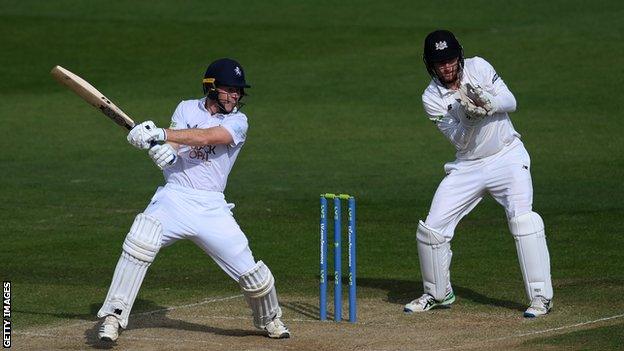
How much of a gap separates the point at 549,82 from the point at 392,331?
16.5m

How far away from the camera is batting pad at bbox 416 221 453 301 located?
35.7 ft

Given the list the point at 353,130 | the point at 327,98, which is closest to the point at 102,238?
the point at 353,130

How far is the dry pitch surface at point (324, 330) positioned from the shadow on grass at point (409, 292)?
0.66ft

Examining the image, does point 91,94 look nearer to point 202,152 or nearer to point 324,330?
point 202,152

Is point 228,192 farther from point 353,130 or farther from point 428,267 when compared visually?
point 428,267

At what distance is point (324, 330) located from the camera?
33.4 ft

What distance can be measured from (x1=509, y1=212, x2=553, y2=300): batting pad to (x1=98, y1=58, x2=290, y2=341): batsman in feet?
6.81

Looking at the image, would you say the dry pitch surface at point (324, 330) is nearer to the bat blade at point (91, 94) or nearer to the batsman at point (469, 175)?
the batsman at point (469, 175)

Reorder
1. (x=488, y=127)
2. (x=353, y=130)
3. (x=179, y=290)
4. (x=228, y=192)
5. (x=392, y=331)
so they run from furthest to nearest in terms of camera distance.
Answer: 1. (x=353, y=130)
2. (x=228, y=192)
3. (x=179, y=290)
4. (x=488, y=127)
5. (x=392, y=331)

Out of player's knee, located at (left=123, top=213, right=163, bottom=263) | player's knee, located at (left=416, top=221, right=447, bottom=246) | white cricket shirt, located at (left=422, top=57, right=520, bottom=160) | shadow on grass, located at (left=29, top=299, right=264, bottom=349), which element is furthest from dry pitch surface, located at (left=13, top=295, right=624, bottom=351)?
white cricket shirt, located at (left=422, top=57, right=520, bottom=160)

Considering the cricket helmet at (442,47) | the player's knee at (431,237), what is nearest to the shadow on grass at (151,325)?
the player's knee at (431,237)

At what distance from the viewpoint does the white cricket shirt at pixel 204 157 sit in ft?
32.1

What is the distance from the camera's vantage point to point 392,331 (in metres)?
10.1

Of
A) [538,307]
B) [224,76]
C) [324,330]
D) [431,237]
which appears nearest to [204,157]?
[224,76]
